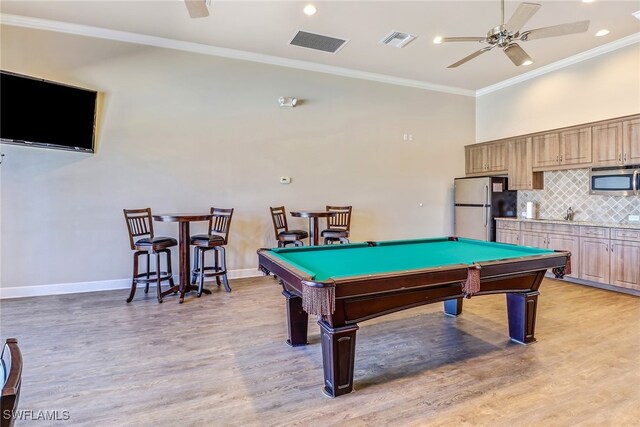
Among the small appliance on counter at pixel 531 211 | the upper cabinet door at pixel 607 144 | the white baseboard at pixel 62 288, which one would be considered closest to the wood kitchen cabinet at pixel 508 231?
the small appliance on counter at pixel 531 211

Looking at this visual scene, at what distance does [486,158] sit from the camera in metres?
6.55

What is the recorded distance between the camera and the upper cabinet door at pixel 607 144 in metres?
4.58

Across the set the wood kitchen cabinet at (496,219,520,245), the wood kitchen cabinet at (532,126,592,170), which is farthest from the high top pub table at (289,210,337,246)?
the wood kitchen cabinet at (532,126,592,170)

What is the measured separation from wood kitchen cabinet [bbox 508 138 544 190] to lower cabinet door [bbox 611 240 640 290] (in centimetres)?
157

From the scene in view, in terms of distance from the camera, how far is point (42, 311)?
12.3 feet

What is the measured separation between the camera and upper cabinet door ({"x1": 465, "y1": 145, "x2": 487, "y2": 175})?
21.7 ft

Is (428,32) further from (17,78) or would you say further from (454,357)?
(17,78)

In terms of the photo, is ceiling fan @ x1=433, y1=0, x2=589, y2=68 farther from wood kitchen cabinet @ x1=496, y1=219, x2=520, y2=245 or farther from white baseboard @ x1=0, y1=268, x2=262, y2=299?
white baseboard @ x1=0, y1=268, x2=262, y2=299

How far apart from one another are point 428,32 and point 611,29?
2358 millimetres

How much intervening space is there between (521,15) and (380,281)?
2618 millimetres

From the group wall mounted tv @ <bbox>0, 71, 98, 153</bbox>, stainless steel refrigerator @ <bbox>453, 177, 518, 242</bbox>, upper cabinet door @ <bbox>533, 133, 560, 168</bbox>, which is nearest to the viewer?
wall mounted tv @ <bbox>0, 71, 98, 153</bbox>

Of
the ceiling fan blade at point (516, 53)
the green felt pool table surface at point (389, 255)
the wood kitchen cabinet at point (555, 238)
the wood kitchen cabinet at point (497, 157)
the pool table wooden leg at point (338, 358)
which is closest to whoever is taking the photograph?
the pool table wooden leg at point (338, 358)

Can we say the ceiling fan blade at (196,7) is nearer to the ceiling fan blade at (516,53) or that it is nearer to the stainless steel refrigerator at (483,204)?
the ceiling fan blade at (516,53)

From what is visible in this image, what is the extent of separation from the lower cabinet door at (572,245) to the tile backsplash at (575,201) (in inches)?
22.6
